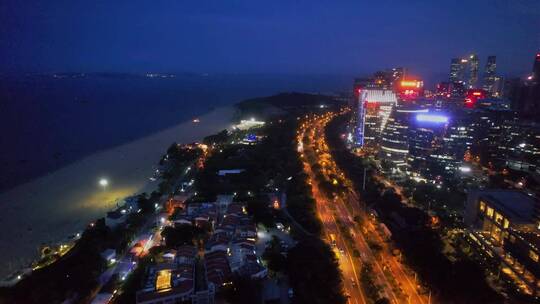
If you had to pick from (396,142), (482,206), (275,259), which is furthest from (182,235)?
(396,142)

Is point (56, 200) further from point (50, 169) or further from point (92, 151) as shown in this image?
point (92, 151)

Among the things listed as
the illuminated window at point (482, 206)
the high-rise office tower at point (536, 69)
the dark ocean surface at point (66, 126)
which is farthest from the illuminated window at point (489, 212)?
the high-rise office tower at point (536, 69)

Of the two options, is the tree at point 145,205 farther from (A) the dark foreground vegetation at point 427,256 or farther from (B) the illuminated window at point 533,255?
(B) the illuminated window at point 533,255

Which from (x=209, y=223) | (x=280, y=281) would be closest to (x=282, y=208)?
(x=209, y=223)

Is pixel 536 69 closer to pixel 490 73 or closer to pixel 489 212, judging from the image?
pixel 489 212

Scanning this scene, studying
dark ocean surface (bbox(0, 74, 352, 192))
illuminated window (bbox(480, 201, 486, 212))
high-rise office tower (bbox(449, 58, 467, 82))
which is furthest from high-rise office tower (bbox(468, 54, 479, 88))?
illuminated window (bbox(480, 201, 486, 212))

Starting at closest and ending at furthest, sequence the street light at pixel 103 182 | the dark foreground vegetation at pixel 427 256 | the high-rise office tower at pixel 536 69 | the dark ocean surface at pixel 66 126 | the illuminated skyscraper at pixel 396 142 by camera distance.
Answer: the dark foreground vegetation at pixel 427 256, the street light at pixel 103 182, the dark ocean surface at pixel 66 126, the illuminated skyscraper at pixel 396 142, the high-rise office tower at pixel 536 69
